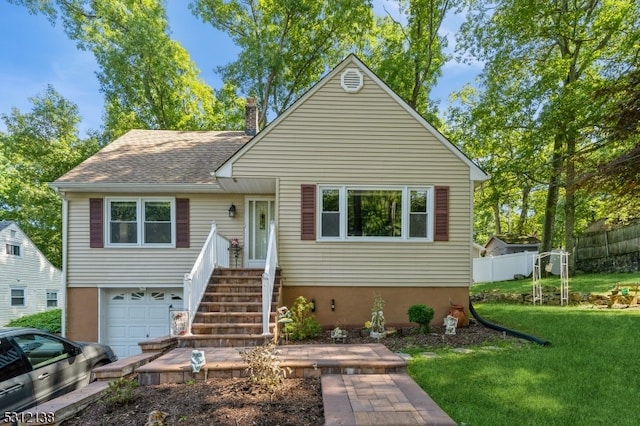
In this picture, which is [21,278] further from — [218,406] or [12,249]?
[218,406]

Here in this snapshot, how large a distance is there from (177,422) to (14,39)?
75.0ft

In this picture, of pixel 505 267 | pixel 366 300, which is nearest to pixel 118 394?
pixel 366 300

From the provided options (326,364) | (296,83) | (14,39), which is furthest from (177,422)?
(14,39)

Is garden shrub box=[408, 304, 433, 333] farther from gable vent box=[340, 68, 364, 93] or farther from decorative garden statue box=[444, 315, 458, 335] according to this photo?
gable vent box=[340, 68, 364, 93]

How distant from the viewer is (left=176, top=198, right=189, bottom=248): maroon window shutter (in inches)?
364

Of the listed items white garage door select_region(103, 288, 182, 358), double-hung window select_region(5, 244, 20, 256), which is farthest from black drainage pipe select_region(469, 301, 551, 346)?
double-hung window select_region(5, 244, 20, 256)

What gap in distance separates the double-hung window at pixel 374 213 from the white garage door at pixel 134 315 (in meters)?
4.72

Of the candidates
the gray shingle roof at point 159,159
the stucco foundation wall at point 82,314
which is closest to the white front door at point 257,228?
the gray shingle roof at point 159,159

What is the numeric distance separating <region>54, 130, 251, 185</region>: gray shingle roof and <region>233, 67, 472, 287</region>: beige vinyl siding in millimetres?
2483

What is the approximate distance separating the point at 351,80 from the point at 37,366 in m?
8.01

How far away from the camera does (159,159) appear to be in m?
10.1

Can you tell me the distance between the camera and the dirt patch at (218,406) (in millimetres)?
3119

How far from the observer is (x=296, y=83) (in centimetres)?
1981

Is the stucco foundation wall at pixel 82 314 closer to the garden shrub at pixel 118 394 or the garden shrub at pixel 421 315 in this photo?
the garden shrub at pixel 118 394
